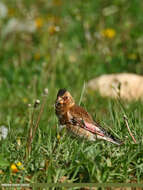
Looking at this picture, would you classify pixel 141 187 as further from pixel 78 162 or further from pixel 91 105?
pixel 91 105

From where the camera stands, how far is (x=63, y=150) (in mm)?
4203

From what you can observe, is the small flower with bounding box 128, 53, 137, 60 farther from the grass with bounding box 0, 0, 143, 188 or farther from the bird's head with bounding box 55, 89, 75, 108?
the bird's head with bounding box 55, 89, 75, 108

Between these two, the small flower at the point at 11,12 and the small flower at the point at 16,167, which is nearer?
the small flower at the point at 16,167

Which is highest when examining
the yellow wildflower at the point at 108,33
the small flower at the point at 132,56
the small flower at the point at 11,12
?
the small flower at the point at 11,12

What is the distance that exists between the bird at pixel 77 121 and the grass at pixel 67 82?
3.2 inches

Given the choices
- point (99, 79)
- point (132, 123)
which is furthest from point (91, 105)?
point (132, 123)

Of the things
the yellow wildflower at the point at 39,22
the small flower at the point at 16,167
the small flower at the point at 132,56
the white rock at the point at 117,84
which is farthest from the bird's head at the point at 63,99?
the yellow wildflower at the point at 39,22

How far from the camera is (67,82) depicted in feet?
28.5

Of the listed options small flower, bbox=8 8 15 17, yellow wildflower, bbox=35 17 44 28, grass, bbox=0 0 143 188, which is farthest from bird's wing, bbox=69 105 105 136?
small flower, bbox=8 8 15 17

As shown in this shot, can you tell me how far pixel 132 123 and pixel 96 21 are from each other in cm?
653

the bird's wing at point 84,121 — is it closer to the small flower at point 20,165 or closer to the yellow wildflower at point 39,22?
the small flower at point 20,165

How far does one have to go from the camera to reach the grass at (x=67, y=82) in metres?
4.03

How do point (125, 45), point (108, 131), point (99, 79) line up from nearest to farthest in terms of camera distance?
point (108, 131), point (99, 79), point (125, 45)

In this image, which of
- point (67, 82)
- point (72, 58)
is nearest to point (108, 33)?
point (72, 58)
